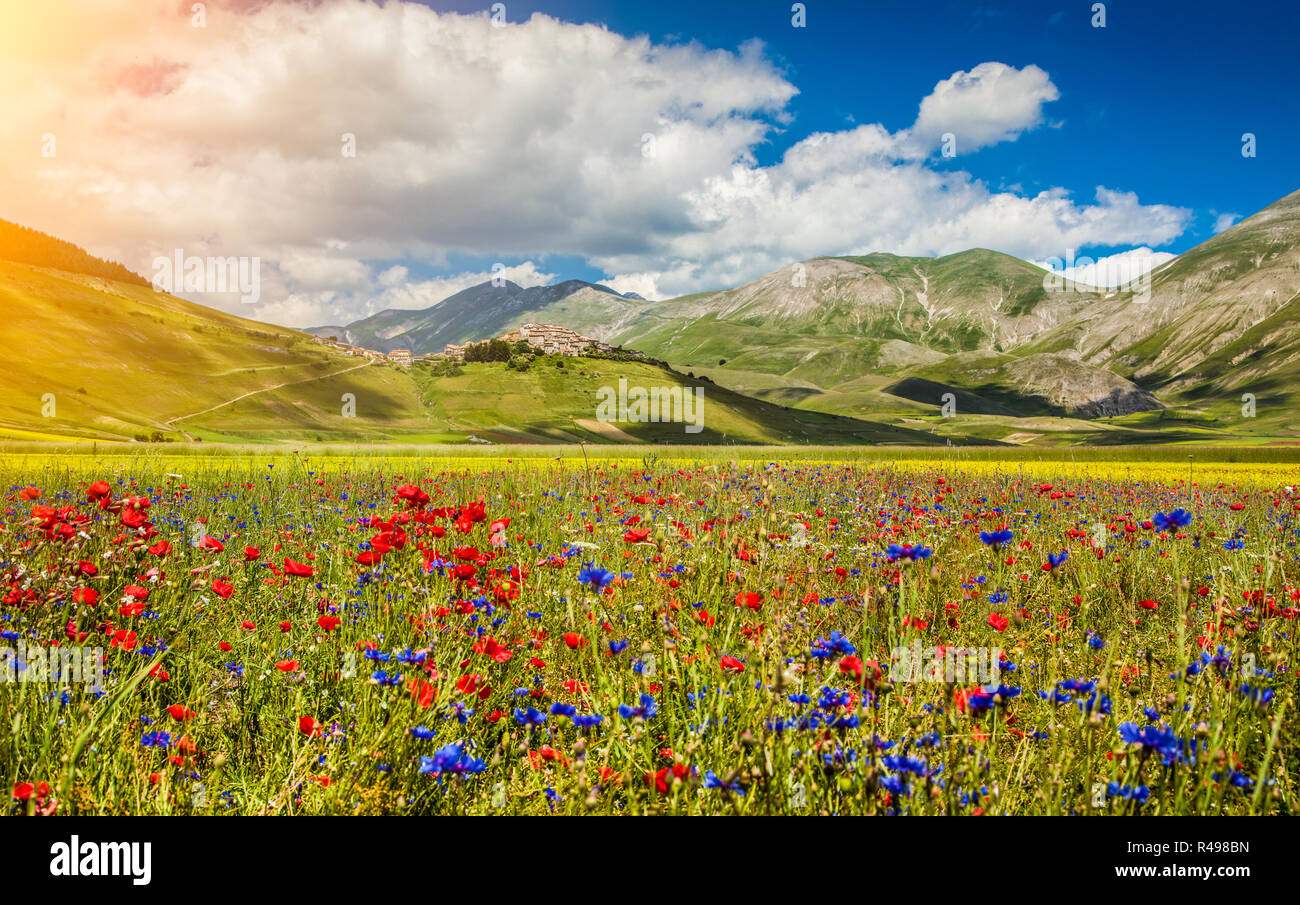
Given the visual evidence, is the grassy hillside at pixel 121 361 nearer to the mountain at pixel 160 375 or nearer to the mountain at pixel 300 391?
the mountain at pixel 160 375

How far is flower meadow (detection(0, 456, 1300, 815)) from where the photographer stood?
2098mm

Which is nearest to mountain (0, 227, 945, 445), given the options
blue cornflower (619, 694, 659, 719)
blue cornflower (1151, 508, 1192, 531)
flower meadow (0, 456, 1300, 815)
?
flower meadow (0, 456, 1300, 815)

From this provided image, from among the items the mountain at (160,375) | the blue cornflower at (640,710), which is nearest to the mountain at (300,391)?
the mountain at (160,375)

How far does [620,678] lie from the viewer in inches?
119

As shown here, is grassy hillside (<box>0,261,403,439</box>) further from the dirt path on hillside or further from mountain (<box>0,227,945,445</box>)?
the dirt path on hillside

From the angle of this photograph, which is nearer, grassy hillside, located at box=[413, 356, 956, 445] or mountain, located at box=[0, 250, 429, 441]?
mountain, located at box=[0, 250, 429, 441]

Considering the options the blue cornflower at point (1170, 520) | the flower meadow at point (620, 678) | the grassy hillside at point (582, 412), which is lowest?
the flower meadow at point (620, 678)

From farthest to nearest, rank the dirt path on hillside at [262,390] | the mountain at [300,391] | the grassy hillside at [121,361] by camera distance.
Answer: the dirt path on hillside at [262,390]
the grassy hillside at [121,361]
the mountain at [300,391]

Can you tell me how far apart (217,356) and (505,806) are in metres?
199

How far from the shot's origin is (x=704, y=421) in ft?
421

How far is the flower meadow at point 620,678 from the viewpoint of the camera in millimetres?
2098

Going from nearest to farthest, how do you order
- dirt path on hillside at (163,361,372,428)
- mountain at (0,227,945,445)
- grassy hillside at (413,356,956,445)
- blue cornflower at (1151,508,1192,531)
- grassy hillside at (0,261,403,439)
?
blue cornflower at (1151,508,1192,531)
mountain at (0,227,945,445)
grassy hillside at (413,356,956,445)
grassy hillside at (0,261,403,439)
dirt path on hillside at (163,361,372,428)

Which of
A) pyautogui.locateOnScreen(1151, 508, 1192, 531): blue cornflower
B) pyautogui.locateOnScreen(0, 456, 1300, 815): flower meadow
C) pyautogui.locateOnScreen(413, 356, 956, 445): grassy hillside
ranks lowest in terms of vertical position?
pyautogui.locateOnScreen(0, 456, 1300, 815): flower meadow

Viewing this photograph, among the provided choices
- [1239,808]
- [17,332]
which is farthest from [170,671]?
[17,332]
